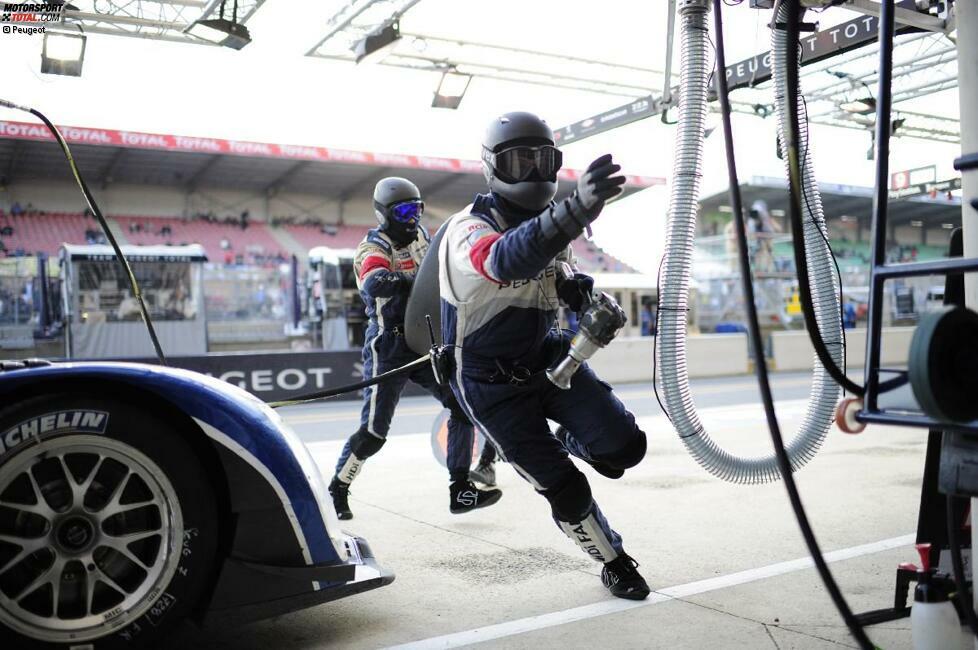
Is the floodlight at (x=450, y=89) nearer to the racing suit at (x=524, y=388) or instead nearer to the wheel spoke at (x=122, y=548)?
the racing suit at (x=524, y=388)

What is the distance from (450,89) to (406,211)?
11.8 m

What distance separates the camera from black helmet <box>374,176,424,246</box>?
211 inches

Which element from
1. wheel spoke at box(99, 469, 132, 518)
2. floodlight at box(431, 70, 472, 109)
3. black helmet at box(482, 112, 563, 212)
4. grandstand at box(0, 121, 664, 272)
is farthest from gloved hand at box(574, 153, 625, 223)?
grandstand at box(0, 121, 664, 272)

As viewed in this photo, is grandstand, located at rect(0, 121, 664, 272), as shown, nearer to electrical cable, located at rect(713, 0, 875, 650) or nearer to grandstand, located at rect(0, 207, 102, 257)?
grandstand, located at rect(0, 207, 102, 257)

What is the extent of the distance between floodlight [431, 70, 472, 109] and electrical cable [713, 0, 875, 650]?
1488 centimetres

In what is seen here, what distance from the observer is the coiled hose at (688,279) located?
10.4 feet

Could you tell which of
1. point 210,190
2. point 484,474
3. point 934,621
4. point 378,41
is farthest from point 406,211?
point 210,190

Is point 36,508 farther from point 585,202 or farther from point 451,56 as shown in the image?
point 451,56

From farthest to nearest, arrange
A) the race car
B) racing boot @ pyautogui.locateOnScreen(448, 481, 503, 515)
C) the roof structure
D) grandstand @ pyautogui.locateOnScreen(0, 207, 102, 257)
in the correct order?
the roof structure, grandstand @ pyautogui.locateOnScreen(0, 207, 102, 257), racing boot @ pyautogui.locateOnScreen(448, 481, 503, 515), the race car

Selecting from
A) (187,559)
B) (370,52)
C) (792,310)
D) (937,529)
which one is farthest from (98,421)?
(792,310)

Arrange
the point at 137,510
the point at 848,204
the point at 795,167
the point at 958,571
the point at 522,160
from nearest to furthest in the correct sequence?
the point at 795,167 < the point at 958,571 < the point at 137,510 < the point at 522,160 < the point at 848,204

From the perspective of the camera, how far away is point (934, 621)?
2.41 metres

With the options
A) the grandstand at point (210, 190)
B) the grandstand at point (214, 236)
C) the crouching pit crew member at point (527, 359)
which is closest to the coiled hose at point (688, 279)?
the crouching pit crew member at point (527, 359)

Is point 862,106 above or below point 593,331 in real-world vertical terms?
above
